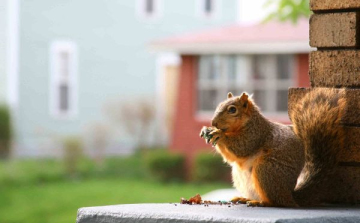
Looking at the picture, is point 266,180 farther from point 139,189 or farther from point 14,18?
point 14,18

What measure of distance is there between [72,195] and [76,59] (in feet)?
21.8

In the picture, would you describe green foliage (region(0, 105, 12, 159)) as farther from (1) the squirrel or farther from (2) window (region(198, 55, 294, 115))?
(1) the squirrel

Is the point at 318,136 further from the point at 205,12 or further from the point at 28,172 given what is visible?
the point at 205,12

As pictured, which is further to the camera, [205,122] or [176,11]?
[176,11]

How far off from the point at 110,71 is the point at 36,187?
219 inches

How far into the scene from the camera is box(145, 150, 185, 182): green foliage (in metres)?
16.8

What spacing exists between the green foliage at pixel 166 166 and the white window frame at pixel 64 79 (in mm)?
4695

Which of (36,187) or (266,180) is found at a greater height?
(266,180)

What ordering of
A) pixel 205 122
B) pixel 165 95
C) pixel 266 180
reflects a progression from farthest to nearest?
pixel 165 95, pixel 205 122, pixel 266 180

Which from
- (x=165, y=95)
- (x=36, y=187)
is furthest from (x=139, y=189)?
(x=165, y=95)

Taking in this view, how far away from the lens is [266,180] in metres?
2.92

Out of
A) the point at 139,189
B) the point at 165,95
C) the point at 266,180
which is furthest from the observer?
the point at 165,95

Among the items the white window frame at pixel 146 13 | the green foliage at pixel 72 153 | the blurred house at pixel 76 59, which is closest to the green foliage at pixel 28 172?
the green foliage at pixel 72 153

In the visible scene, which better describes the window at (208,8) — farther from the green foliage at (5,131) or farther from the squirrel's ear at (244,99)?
the squirrel's ear at (244,99)
